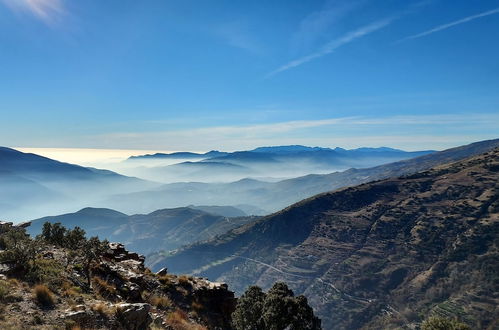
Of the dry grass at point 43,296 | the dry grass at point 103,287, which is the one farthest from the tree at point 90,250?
the dry grass at point 43,296

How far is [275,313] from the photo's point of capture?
31.1 metres

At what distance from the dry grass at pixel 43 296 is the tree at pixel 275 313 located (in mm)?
16847

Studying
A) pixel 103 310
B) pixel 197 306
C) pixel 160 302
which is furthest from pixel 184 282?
pixel 103 310

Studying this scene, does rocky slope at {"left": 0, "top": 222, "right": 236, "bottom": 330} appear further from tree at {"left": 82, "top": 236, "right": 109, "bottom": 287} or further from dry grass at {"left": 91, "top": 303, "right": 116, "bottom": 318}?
tree at {"left": 82, "top": 236, "right": 109, "bottom": 287}

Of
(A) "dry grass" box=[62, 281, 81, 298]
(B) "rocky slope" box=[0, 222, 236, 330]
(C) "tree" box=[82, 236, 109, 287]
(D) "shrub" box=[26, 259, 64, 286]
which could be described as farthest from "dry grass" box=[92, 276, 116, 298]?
(D) "shrub" box=[26, 259, 64, 286]

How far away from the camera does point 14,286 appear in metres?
24.5

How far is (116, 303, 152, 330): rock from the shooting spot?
23.8m

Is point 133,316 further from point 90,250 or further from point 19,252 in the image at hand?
point 19,252

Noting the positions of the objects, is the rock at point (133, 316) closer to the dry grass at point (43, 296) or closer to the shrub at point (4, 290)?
the dry grass at point (43, 296)

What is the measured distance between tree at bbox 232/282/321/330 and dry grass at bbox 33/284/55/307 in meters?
16.8

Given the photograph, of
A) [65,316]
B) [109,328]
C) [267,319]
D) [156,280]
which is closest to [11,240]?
[65,316]

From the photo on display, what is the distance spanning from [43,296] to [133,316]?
6.50 m

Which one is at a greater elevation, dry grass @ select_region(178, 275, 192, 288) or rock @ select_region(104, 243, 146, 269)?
rock @ select_region(104, 243, 146, 269)

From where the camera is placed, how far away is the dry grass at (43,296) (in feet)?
77.5
